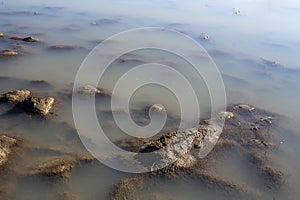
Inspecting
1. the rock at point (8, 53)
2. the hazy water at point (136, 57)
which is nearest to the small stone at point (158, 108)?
the hazy water at point (136, 57)

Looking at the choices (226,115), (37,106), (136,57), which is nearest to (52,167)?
(37,106)

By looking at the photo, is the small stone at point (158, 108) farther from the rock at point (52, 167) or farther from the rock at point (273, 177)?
the rock at point (273, 177)

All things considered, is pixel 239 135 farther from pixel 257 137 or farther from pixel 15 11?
pixel 15 11

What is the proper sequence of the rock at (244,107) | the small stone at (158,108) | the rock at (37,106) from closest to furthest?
the rock at (37,106)
the small stone at (158,108)
the rock at (244,107)

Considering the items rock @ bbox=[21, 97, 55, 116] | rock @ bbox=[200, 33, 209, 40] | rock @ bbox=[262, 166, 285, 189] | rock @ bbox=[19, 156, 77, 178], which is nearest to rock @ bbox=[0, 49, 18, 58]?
rock @ bbox=[21, 97, 55, 116]

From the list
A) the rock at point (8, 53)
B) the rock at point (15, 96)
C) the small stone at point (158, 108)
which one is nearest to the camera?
the rock at point (15, 96)

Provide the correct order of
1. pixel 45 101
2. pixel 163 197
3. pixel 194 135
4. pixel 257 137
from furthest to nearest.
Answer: pixel 45 101, pixel 257 137, pixel 194 135, pixel 163 197

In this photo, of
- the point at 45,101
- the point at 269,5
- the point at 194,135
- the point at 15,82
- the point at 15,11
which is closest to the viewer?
the point at 194,135

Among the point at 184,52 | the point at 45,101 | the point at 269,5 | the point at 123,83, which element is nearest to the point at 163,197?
the point at 45,101
